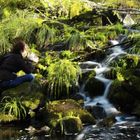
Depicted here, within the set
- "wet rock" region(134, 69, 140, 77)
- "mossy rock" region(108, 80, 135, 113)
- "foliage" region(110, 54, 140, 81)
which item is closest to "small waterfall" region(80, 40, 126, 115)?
"mossy rock" region(108, 80, 135, 113)

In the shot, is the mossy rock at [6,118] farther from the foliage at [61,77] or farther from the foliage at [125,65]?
the foliage at [125,65]

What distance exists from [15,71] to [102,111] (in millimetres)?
2076

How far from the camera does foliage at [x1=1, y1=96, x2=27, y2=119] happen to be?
7957 mm

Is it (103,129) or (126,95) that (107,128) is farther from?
(126,95)

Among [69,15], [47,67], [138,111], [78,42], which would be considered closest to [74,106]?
[138,111]

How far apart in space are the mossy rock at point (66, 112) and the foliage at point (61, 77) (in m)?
0.69

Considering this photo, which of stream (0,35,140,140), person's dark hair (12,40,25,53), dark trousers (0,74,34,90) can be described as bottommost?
stream (0,35,140,140)

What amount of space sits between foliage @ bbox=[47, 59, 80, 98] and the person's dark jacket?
54 centimetres

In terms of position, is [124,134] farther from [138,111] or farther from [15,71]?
[15,71]

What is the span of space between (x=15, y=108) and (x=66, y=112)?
41.7 inches

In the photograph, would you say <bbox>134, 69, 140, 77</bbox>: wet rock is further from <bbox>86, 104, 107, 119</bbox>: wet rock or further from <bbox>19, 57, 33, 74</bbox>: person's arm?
<bbox>19, 57, 33, 74</bbox>: person's arm

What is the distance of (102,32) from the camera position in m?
11.5

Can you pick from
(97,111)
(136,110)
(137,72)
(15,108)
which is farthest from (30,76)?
(136,110)

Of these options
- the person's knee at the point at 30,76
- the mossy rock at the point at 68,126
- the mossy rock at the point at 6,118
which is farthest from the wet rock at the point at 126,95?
the mossy rock at the point at 6,118
